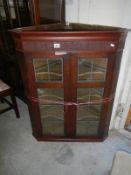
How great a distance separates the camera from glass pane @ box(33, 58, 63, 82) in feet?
4.06

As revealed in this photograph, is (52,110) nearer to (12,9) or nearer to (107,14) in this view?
(107,14)

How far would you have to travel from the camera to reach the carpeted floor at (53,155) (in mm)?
1496

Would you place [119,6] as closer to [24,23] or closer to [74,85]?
[74,85]

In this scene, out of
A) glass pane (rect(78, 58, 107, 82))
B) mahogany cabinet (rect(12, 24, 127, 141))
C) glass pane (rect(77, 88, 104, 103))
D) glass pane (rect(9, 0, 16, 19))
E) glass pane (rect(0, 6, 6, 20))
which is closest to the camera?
mahogany cabinet (rect(12, 24, 127, 141))

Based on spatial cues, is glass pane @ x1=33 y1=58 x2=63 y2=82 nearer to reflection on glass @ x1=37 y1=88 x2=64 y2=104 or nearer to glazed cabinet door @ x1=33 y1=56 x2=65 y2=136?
glazed cabinet door @ x1=33 y1=56 x2=65 y2=136

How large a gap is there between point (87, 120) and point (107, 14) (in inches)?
39.5

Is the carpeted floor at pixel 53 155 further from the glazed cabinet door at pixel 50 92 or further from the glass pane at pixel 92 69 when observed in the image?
the glass pane at pixel 92 69

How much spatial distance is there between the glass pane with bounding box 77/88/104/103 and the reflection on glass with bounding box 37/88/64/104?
162 mm

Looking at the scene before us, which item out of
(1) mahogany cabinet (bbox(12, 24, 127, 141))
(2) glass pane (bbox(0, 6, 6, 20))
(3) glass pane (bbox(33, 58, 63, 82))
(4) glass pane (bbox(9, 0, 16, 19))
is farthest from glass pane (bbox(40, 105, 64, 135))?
(2) glass pane (bbox(0, 6, 6, 20))

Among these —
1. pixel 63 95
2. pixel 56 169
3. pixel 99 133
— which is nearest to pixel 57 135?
pixel 56 169

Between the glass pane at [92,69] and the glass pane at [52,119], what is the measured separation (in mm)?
381

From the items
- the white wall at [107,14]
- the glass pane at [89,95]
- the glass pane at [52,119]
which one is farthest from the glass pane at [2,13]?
the glass pane at [89,95]

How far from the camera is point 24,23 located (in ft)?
5.87

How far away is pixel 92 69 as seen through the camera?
50.5 inches
